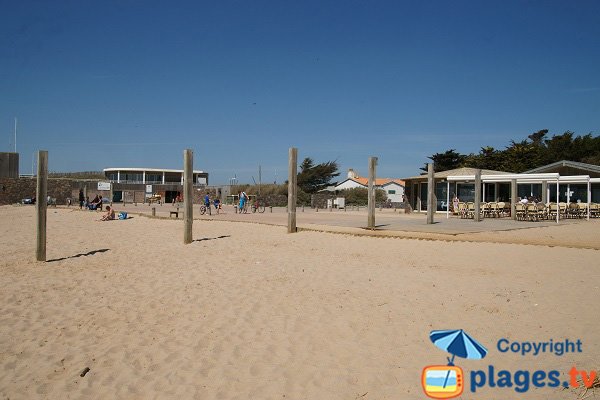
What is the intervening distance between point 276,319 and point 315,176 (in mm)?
58554

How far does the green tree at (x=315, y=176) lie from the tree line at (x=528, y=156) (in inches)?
587

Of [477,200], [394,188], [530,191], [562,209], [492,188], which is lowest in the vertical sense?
[562,209]

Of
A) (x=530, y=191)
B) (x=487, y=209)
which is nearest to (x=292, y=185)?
(x=487, y=209)

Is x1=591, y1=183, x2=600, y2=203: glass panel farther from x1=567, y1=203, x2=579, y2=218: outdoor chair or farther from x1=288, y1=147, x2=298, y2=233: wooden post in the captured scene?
x1=288, y1=147, x2=298, y2=233: wooden post

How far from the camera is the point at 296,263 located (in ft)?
30.8

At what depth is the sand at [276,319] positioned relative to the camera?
404 centimetres

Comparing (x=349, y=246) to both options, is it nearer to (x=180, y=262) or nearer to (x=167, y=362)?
(x=180, y=262)

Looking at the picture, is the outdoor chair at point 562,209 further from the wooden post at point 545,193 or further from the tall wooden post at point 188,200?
the tall wooden post at point 188,200

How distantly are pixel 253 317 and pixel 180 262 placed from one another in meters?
4.36

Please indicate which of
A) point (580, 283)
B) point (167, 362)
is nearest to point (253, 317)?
point (167, 362)

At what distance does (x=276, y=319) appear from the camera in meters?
5.66

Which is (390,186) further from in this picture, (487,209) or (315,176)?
(487,209)

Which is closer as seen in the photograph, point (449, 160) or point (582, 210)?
point (582, 210)

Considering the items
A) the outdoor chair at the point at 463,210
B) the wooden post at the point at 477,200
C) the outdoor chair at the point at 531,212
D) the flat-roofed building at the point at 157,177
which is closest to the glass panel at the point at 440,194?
the outdoor chair at the point at 463,210
